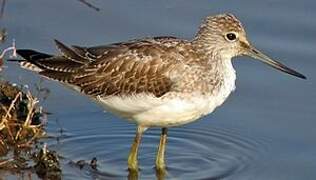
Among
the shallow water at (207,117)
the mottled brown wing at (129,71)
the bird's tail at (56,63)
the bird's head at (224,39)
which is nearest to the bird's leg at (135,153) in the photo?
the shallow water at (207,117)

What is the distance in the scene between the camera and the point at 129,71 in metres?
10.1

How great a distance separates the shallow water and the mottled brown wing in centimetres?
73

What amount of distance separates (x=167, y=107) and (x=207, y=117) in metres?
1.62

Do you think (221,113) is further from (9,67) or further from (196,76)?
(9,67)

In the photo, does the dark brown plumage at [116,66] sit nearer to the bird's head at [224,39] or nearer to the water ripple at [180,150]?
the bird's head at [224,39]

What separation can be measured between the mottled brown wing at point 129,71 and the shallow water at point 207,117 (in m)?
0.73

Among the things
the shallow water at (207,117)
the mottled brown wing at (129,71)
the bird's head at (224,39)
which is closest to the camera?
the mottled brown wing at (129,71)

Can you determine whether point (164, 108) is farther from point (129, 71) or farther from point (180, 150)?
point (180, 150)

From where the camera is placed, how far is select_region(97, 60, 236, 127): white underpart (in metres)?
9.76

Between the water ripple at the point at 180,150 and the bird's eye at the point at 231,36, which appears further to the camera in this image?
the water ripple at the point at 180,150

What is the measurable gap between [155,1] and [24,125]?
128 inches

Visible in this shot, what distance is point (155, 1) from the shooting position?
12820 millimetres

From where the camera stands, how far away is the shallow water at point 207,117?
1039 cm

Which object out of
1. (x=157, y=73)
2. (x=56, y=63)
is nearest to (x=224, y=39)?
(x=157, y=73)
